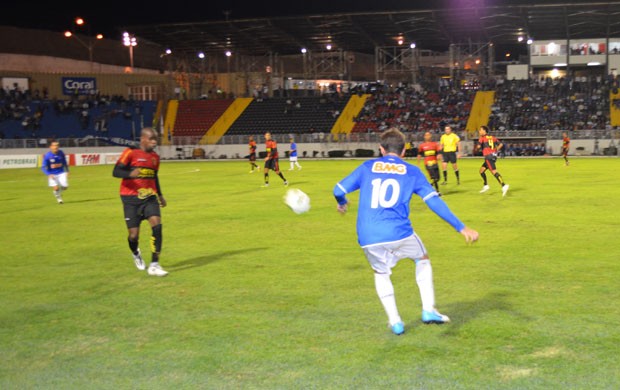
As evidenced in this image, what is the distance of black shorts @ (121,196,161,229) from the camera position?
988 cm

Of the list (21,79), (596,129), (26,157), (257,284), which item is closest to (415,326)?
(257,284)

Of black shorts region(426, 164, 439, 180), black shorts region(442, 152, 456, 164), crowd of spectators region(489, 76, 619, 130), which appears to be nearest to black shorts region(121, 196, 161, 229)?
black shorts region(426, 164, 439, 180)

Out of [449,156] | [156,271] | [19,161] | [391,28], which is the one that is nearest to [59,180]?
[156,271]

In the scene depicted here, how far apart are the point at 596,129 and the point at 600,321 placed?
2001 inches

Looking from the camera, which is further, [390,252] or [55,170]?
[55,170]

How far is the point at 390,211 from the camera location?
21.5ft

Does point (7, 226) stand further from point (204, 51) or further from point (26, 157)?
point (204, 51)

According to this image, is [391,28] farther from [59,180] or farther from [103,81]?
[59,180]

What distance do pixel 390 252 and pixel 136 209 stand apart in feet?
15.7

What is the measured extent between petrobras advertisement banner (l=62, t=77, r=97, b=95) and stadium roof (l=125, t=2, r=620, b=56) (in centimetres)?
743

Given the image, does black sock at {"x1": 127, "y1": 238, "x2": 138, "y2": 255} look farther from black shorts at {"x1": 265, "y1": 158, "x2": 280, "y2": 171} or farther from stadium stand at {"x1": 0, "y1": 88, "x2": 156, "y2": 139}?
stadium stand at {"x1": 0, "y1": 88, "x2": 156, "y2": 139}

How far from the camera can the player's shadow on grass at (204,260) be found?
420 inches

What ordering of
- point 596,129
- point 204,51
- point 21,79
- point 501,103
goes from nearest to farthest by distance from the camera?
point 596,129 → point 501,103 → point 21,79 → point 204,51

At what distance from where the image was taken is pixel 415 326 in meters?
6.98
